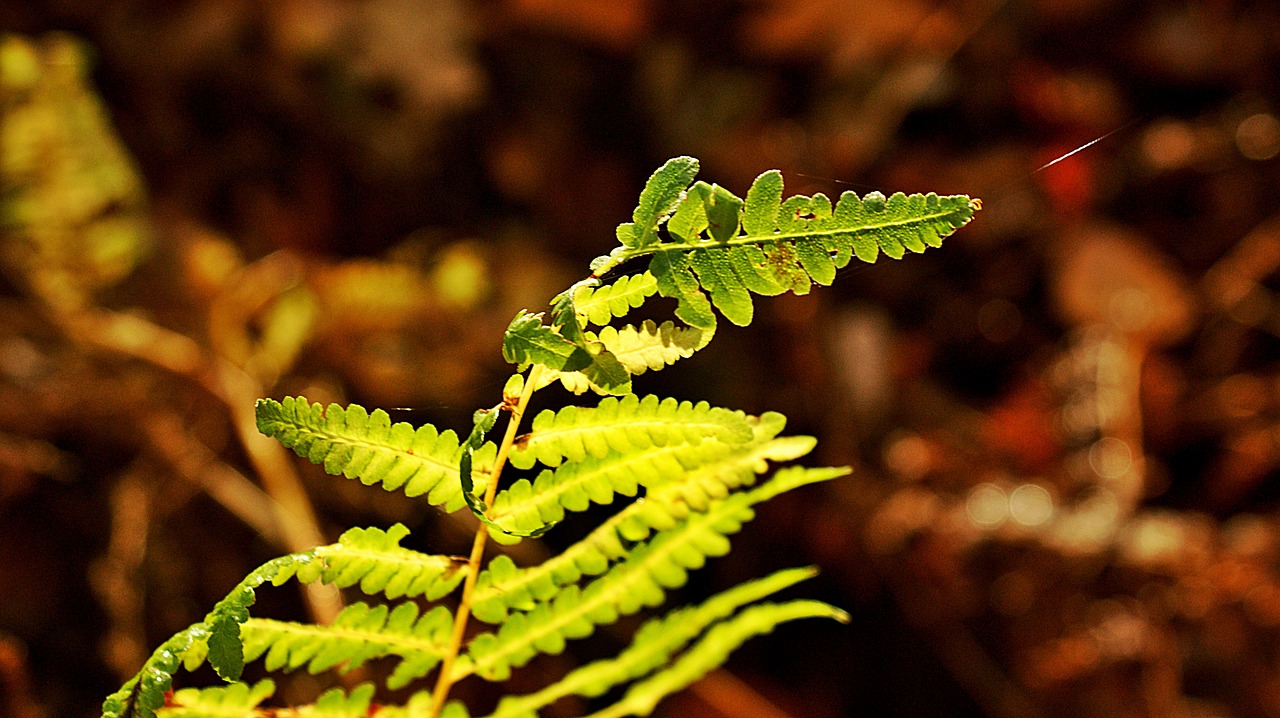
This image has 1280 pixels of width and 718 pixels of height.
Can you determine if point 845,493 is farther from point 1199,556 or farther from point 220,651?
point 220,651

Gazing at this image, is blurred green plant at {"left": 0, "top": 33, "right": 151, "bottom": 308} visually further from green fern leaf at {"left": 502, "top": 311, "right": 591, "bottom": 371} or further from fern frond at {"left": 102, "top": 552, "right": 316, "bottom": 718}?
green fern leaf at {"left": 502, "top": 311, "right": 591, "bottom": 371}

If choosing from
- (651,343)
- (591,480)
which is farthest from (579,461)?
(651,343)

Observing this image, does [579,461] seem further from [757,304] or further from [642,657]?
[757,304]

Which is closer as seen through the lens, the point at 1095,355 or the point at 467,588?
the point at 467,588

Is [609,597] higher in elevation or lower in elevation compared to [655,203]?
lower

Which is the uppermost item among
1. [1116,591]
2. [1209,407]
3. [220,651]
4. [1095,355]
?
[1095,355]

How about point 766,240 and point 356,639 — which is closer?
point 766,240

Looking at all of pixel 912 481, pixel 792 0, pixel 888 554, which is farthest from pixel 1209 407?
pixel 792 0

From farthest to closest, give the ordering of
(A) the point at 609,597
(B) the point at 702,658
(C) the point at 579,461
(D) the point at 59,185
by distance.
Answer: (D) the point at 59,185 → (B) the point at 702,658 → (A) the point at 609,597 → (C) the point at 579,461
